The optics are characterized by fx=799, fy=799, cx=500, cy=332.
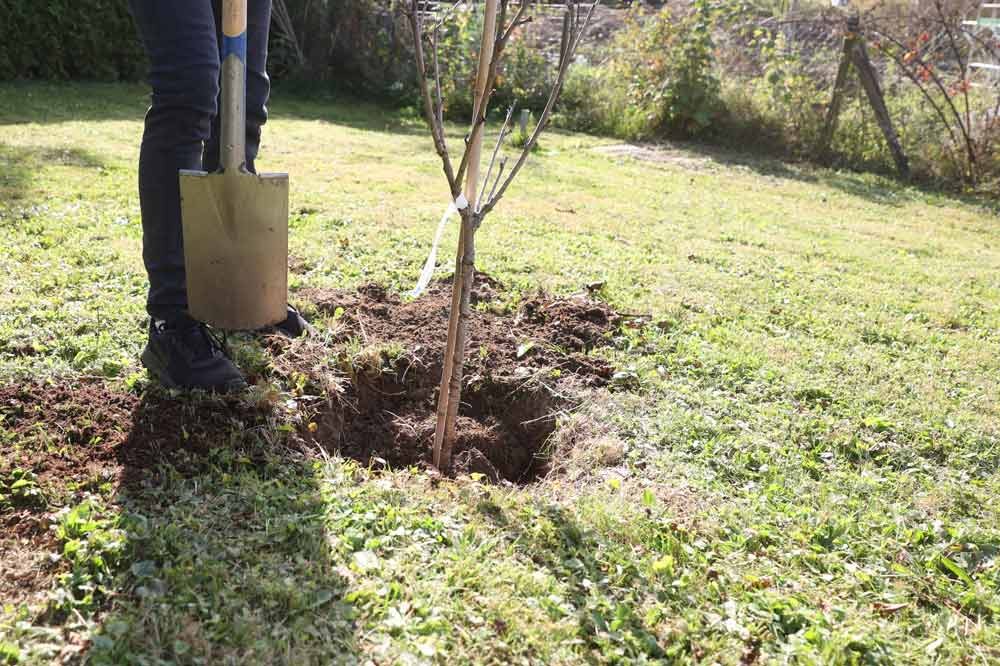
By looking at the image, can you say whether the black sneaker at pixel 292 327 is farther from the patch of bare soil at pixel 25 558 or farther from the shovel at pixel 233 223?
the patch of bare soil at pixel 25 558

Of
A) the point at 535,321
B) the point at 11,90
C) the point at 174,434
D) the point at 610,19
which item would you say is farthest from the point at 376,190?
the point at 610,19

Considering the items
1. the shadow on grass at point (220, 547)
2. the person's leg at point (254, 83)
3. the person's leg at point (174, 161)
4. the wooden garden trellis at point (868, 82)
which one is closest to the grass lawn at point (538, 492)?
the shadow on grass at point (220, 547)

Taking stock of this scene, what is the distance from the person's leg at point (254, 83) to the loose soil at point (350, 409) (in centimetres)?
65

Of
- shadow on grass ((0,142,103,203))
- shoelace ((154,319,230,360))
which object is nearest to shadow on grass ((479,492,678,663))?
shoelace ((154,319,230,360))

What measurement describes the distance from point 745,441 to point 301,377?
1.40 m

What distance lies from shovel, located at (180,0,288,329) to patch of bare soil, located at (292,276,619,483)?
0.46 metres

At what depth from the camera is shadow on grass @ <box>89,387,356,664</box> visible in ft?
4.95

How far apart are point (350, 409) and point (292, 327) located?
0.44 m

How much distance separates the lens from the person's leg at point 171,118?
214 centimetres

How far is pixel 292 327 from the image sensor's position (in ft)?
9.24

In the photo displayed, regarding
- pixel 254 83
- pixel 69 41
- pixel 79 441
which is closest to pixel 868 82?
pixel 254 83

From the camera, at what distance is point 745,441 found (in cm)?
248

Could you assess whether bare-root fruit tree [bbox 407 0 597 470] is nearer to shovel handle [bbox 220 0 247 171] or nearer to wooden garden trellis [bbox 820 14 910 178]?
shovel handle [bbox 220 0 247 171]

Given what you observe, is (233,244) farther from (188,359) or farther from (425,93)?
(425,93)
